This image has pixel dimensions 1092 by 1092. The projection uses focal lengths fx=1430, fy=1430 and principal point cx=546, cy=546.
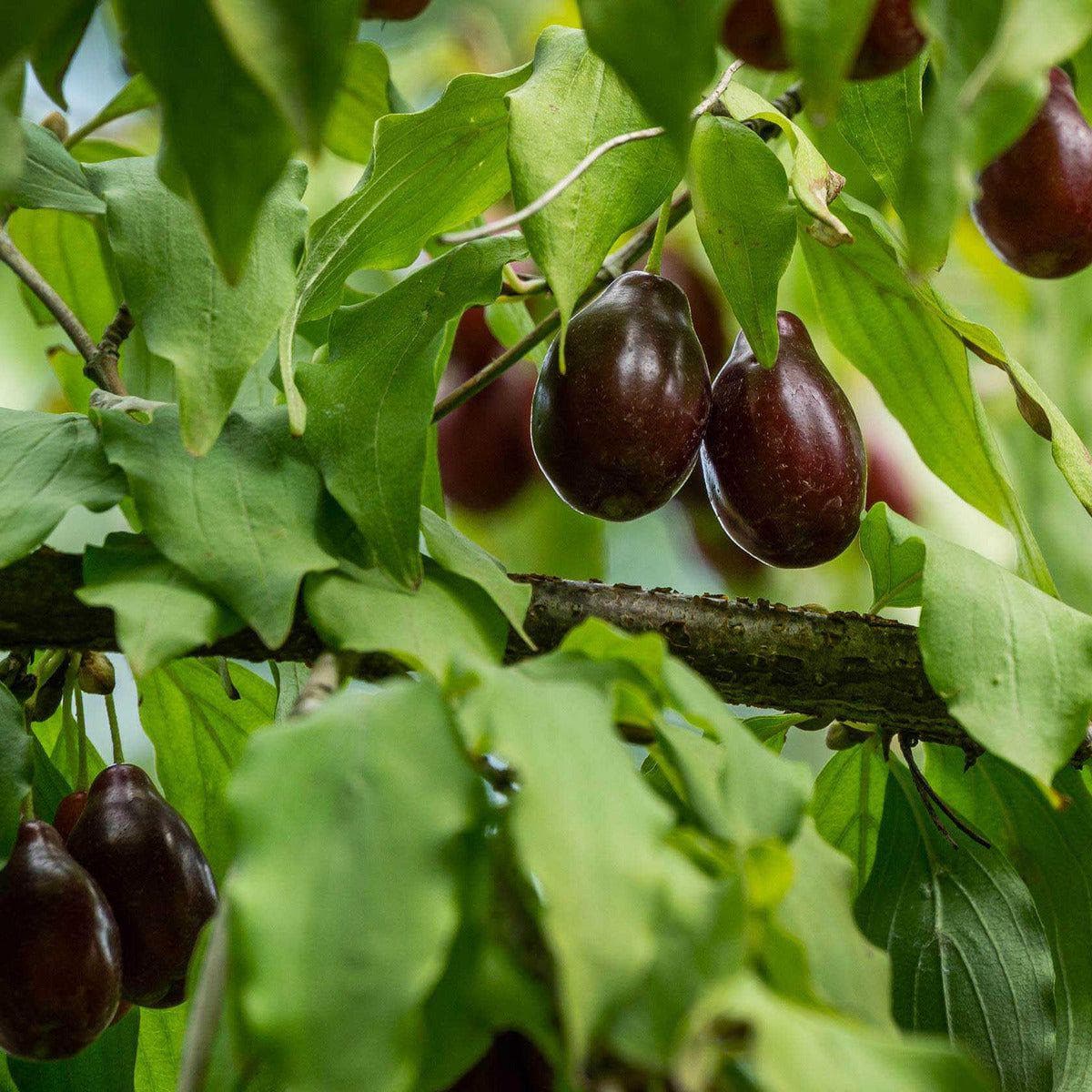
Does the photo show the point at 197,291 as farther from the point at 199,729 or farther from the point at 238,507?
the point at 199,729

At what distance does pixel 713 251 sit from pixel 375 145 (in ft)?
0.44

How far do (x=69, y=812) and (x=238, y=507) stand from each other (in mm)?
193

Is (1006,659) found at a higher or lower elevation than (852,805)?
higher

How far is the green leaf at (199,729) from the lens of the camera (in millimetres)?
621

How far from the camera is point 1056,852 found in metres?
0.58

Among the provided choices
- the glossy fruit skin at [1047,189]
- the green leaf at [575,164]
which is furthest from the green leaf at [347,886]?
the glossy fruit skin at [1047,189]

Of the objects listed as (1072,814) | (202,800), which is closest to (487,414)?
(202,800)

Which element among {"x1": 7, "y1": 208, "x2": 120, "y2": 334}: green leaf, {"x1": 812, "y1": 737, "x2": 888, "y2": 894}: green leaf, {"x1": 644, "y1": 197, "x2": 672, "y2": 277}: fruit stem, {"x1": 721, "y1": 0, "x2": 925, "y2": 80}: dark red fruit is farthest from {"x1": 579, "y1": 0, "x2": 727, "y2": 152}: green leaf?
{"x1": 7, "y1": 208, "x2": 120, "y2": 334}: green leaf

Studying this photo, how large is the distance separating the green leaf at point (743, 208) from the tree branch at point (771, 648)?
0.36 feet

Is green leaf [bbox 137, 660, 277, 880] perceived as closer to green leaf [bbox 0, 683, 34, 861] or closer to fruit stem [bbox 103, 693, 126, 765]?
fruit stem [bbox 103, 693, 126, 765]

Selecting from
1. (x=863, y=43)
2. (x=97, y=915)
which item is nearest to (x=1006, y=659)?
(x=863, y=43)

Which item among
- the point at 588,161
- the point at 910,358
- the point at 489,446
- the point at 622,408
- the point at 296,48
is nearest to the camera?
the point at 296,48

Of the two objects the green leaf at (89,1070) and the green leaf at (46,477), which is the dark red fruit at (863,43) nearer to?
the green leaf at (46,477)

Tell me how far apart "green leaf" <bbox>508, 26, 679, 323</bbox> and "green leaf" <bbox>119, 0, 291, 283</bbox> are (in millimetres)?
159
